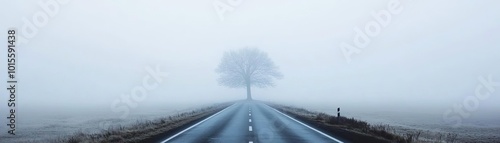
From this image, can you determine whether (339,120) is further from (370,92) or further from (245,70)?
(370,92)

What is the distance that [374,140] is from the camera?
16.7 m

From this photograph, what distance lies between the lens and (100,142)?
15859 mm

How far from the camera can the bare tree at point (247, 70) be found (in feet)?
288

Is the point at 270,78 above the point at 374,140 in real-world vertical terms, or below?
above

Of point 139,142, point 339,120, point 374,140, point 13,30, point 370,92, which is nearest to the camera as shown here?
point 139,142

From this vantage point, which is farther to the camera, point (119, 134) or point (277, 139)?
point (119, 134)

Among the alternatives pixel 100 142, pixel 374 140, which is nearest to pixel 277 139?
pixel 374 140

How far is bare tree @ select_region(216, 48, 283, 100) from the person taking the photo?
8775 cm

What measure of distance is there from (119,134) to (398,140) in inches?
475

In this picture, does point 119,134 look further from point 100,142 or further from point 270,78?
point 270,78

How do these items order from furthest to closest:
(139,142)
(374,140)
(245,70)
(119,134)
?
(245,70) < (119,134) < (374,140) < (139,142)

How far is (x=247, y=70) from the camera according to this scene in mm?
87750

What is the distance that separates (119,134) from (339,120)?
1372cm

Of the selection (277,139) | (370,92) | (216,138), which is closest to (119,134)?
(216,138)
